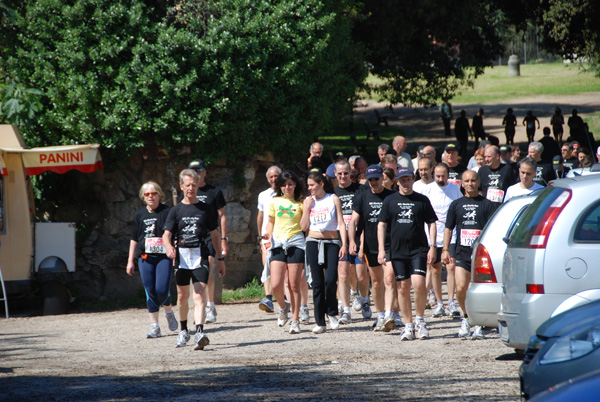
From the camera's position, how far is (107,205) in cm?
1465

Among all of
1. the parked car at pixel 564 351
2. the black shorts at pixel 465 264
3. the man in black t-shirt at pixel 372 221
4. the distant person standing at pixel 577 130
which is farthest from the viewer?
the distant person standing at pixel 577 130

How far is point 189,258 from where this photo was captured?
9609mm

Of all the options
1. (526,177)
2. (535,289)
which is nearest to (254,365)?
(535,289)

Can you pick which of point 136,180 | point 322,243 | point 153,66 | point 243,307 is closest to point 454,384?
point 322,243

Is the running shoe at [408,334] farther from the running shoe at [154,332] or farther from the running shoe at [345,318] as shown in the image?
the running shoe at [154,332]

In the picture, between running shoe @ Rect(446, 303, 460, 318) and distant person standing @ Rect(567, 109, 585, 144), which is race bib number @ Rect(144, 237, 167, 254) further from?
distant person standing @ Rect(567, 109, 585, 144)

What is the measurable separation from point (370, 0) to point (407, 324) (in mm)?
13894

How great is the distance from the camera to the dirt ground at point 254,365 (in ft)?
22.1

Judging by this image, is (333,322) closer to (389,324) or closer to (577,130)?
(389,324)

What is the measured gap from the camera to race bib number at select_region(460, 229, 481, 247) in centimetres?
980

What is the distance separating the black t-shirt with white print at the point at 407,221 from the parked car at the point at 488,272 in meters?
1.06

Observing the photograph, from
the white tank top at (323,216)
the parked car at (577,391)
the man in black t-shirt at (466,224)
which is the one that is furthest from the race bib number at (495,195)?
the parked car at (577,391)

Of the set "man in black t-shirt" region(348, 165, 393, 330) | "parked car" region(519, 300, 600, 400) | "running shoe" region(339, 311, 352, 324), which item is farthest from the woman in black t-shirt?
"parked car" region(519, 300, 600, 400)

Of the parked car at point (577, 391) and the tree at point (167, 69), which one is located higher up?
the tree at point (167, 69)
